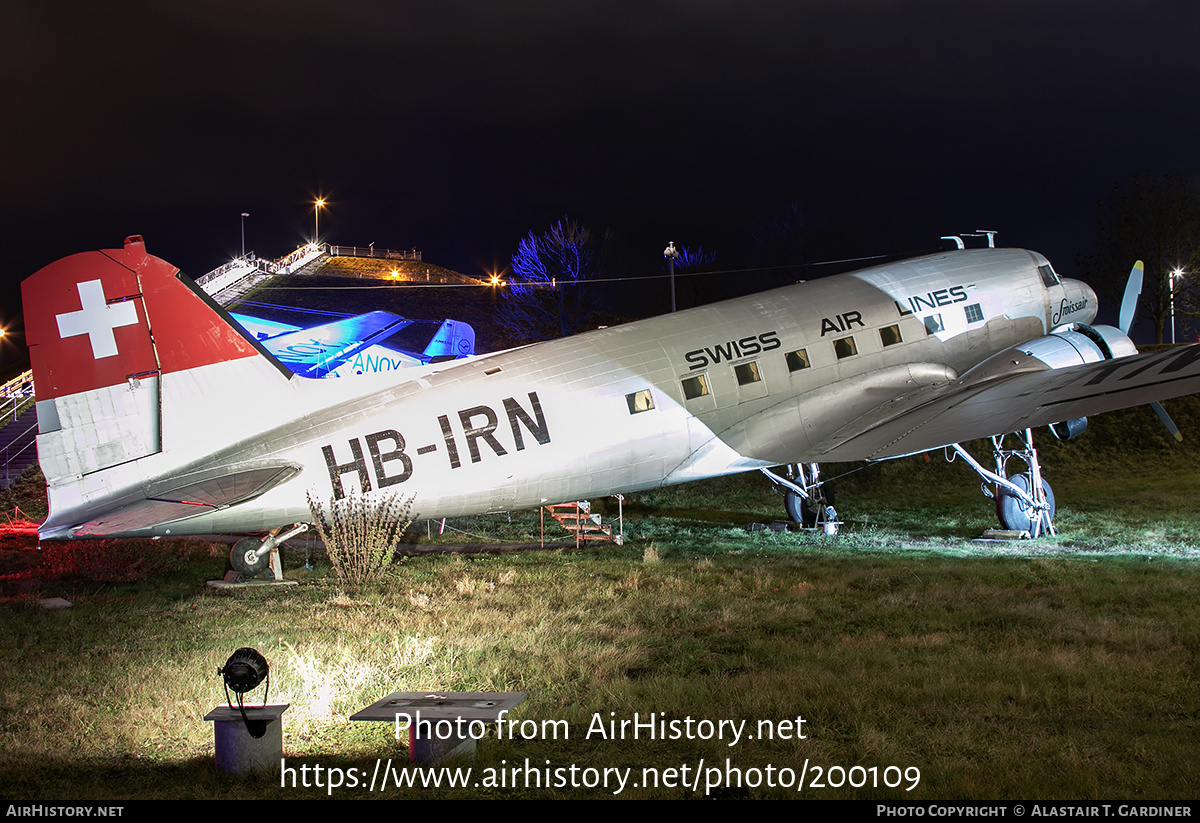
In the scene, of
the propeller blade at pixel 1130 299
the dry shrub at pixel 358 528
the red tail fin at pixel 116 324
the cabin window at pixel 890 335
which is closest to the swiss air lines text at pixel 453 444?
the dry shrub at pixel 358 528

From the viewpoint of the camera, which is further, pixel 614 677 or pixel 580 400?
pixel 580 400

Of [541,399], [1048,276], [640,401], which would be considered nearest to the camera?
[541,399]

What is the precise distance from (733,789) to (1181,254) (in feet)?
165

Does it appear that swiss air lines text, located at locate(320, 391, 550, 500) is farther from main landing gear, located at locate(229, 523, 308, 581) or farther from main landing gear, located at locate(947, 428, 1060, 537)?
main landing gear, located at locate(947, 428, 1060, 537)

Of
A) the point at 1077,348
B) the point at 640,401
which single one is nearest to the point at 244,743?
the point at 640,401

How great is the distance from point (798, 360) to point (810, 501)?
174 inches

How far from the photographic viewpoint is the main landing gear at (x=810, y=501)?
55.7ft

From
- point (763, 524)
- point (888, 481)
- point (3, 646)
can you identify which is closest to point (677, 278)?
point (888, 481)

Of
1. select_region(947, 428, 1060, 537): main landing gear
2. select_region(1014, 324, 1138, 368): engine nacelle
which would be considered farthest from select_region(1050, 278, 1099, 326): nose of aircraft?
select_region(947, 428, 1060, 537): main landing gear

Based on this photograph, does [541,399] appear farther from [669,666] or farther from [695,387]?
[669,666]

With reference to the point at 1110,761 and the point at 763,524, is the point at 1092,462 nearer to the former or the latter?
the point at 763,524

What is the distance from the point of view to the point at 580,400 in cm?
1188

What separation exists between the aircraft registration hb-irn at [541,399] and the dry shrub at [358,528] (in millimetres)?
171

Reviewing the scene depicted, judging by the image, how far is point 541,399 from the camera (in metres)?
11.7
